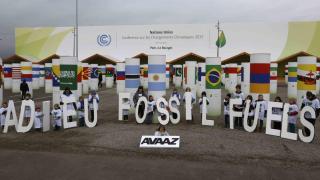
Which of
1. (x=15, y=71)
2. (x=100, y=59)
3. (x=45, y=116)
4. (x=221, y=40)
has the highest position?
(x=221, y=40)

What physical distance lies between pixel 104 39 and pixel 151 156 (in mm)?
44093

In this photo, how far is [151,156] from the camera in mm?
9930

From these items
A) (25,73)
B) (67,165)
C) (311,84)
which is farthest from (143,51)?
(67,165)

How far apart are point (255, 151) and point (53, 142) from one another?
5.92 m

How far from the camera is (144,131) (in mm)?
13320

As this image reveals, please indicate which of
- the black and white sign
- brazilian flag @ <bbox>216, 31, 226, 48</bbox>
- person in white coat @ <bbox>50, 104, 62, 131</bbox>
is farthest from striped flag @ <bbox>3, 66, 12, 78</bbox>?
the black and white sign

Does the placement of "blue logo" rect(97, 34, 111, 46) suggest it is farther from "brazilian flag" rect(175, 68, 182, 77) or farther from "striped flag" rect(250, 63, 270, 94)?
"striped flag" rect(250, 63, 270, 94)

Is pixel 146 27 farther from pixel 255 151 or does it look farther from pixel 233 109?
pixel 255 151

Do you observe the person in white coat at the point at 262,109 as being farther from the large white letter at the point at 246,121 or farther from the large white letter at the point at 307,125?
the large white letter at the point at 307,125

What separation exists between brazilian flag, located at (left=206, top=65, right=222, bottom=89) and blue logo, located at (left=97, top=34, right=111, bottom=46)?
3673cm

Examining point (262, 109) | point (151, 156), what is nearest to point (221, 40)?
point (262, 109)

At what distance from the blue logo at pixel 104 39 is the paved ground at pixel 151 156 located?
1562 inches

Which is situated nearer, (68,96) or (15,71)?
(68,96)

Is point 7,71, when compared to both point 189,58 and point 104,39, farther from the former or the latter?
point 189,58
